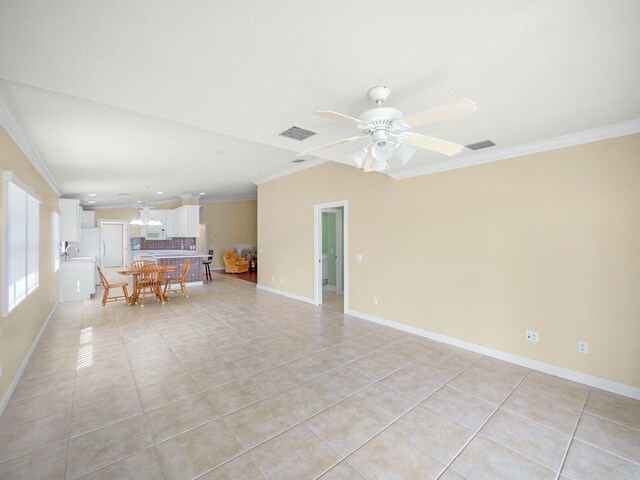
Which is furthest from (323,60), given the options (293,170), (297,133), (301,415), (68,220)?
(68,220)

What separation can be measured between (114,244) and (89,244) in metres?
3.76

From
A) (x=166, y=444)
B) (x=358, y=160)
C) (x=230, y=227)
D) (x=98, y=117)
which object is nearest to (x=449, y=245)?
(x=358, y=160)

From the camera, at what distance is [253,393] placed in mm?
2705

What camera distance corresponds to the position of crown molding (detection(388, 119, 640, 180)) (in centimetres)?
267

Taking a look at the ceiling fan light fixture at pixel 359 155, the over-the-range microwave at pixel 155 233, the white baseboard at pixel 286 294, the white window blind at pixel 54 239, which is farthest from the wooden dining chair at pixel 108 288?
the ceiling fan light fixture at pixel 359 155

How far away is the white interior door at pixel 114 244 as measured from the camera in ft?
40.4

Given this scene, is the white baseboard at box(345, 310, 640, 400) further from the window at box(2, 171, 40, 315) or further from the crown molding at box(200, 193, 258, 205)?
the crown molding at box(200, 193, 258, 205)

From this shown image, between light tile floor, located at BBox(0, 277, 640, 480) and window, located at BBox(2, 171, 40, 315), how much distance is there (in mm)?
871

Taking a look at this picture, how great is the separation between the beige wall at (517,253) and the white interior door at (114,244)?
11.4 m

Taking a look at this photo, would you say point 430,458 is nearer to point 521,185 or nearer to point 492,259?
point 492,259

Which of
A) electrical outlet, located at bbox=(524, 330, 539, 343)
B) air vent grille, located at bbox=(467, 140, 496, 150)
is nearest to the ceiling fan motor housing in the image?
air vent grille, located at bbox=(467, 140, 496, 150)

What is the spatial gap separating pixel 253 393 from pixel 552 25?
3234 mm

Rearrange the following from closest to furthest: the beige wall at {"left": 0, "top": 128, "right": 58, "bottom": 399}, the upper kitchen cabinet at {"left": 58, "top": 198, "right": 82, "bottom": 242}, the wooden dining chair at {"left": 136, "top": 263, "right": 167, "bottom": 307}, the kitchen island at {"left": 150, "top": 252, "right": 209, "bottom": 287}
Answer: the beige wall at {"left": 0, "top": 128, "right": 58, "bottom": 399} → the wooden dining chair at {"left": 136, "top": 263, "right": 167, "bottom": 307} → the upper kitchen cabinet at {"left": 58, "top": 198, "right": 82, "bottom": 242} → the kitchen island at {"left": 150, "top": 252, "right": 209, "bottom": 287}

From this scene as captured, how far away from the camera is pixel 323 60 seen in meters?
1.69
